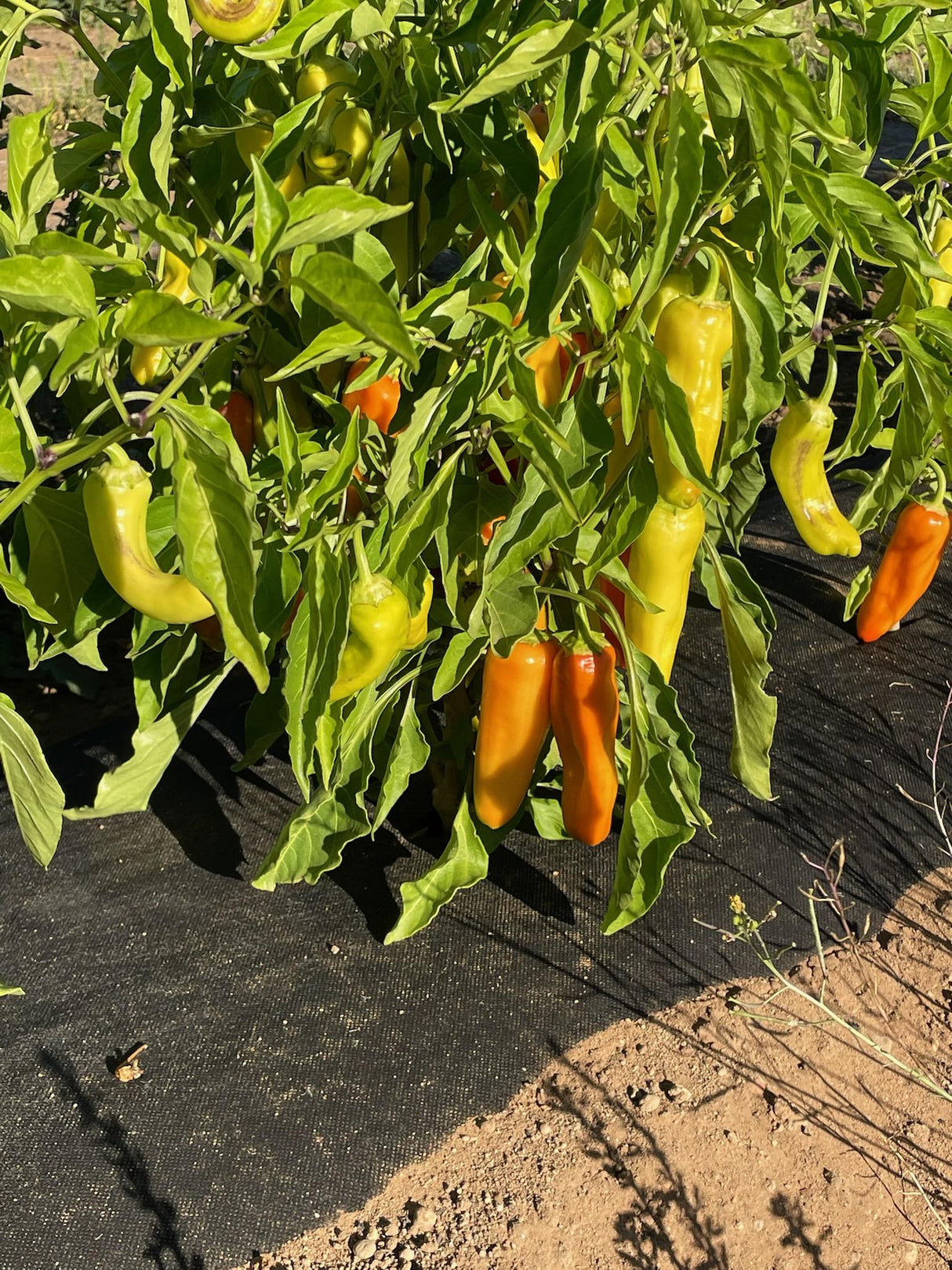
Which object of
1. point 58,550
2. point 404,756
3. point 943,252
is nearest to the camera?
point 58,550

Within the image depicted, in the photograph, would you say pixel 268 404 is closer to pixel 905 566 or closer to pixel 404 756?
pixel 404 756

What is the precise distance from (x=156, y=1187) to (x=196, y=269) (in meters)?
1.33

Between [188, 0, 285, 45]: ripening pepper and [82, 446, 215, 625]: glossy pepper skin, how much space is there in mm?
448

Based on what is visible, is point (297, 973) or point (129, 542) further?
point (297, 973)

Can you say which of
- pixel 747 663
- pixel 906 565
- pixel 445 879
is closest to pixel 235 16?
pixel 747 663

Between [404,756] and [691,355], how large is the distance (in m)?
0.80

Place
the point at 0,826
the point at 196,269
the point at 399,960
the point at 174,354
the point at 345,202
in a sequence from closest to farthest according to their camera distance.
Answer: the point at 345,202 < the point at 196,269 < the point at 174,354 < the point at 399,960 < the point at 0,826

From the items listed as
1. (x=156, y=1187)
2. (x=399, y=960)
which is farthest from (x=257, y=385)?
(x=156, y=1187)

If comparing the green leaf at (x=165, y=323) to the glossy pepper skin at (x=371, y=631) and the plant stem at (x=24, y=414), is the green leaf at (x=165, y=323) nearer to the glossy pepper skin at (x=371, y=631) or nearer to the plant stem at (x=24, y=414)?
the plant stem at (x=24, y=414)

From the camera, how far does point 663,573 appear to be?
5.52 ft

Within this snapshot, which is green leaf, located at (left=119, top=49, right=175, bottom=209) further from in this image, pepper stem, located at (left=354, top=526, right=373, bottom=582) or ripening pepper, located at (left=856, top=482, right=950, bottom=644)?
ripening pepper, located at (left=856, top=482, right=950, bottom=644)

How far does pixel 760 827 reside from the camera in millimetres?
2307

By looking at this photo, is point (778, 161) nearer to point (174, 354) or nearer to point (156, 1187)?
point (174, 354)

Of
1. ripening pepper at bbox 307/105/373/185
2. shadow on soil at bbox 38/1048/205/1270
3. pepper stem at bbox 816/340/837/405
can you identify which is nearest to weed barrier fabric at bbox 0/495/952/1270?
shadow on soil at bbox 38/1048/205/1270
